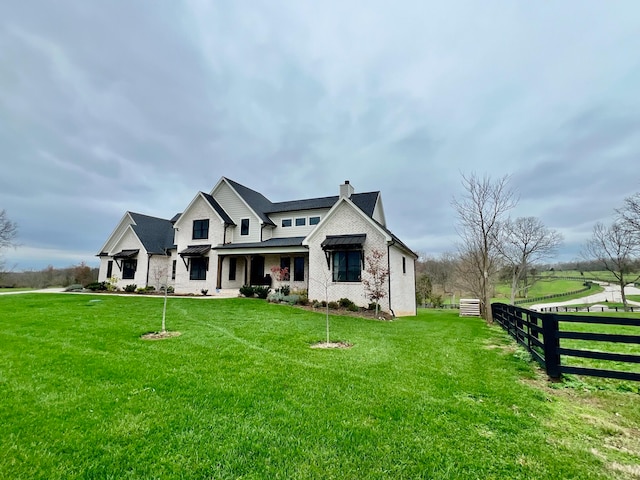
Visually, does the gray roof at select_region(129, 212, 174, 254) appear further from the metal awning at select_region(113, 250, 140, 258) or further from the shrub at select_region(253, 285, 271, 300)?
the shrub at select_region(253, 285, 271, 300)

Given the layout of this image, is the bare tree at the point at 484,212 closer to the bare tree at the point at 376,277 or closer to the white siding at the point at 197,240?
the bare tree at the point at 376,277

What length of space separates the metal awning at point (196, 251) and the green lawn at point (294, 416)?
1485 centimetres

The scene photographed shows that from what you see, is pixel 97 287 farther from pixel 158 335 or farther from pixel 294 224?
pixel 158 335

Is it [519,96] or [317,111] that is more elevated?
[317,111]

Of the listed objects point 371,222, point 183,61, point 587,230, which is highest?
point 183,61

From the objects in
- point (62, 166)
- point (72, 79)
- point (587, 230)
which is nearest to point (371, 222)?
point (72, 79)

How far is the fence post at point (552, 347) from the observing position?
565cm

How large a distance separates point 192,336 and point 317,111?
16148 mm

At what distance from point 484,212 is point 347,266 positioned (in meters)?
9.78

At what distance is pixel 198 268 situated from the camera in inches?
907

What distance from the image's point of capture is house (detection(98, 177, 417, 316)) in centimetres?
1719

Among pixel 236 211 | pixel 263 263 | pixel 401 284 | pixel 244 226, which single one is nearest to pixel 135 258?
pixel 236 211

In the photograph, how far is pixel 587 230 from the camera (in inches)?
1350

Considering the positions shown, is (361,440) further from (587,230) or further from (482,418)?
(587,230)
